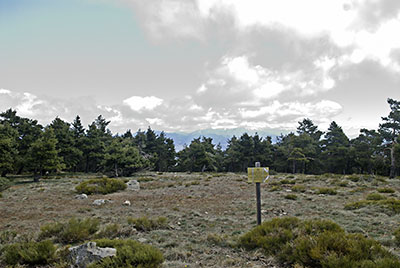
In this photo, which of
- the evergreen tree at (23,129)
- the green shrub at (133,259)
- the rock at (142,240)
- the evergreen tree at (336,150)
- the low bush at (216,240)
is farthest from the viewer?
the evergreen tree at (336,150)

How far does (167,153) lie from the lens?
58500mm

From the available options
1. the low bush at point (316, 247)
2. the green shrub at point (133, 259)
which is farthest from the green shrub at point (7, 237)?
the low bush at point (316, 247)

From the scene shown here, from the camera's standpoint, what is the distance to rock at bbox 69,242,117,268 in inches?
161

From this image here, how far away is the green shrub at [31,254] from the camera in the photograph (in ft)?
15.5

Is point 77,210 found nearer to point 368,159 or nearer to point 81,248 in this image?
point 81,248

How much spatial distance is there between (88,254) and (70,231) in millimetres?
2658

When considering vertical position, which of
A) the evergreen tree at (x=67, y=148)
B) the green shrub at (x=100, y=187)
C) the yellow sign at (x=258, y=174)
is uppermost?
the evergreen tree at (x=67, y=148)

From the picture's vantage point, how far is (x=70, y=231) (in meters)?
6.25

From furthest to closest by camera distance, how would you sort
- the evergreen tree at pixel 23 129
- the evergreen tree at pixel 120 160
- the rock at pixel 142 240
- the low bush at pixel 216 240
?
the evergreen tree at pixel 23 129
the evergreen tree at pixel 120 160
the rock at pixel 142 240
the low bush at pixel 216 240

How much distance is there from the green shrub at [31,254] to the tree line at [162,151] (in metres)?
25.3

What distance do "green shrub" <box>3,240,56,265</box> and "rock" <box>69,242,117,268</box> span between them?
842mm

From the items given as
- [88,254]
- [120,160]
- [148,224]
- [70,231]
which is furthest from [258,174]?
[120,160]

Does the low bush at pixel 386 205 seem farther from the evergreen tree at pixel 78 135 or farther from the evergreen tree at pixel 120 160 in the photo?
the evergreen tree at pixel 78 135

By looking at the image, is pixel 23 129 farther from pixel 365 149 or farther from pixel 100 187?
pixel 365 149
